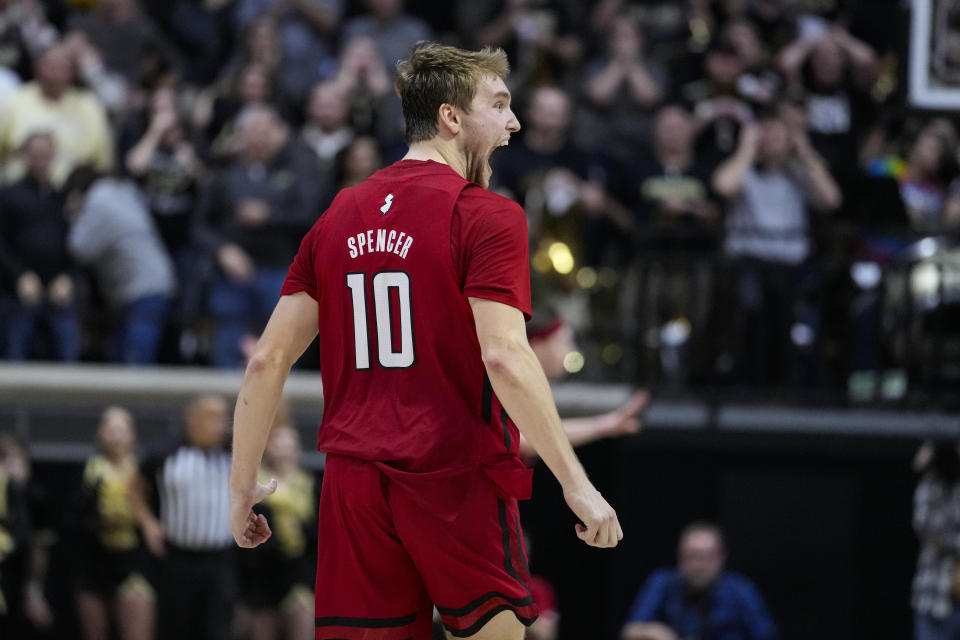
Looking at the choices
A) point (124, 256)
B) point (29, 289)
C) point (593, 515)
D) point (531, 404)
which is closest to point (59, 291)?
point (29, 289)

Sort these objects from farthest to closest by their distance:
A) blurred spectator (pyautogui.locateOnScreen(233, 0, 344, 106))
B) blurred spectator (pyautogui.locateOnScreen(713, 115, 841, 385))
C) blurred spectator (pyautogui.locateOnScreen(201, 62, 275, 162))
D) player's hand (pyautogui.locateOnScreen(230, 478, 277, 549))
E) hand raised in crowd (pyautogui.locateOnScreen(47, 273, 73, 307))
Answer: blurred spectator (pyautogui.locateOnScreen(233, 0, 344, 106)) → blurred spectator (pyautogui.locateOnScreen(201, 62, 275, 162)) → hand raised in crowd (pyautogui.locateOnScreen(47, 273, 73, 307)) → blurred spectator (pyautogui.locateOnScreen(713, 115, 841, 385)) → player's hand (pyautogui.locateOnScreen(230, 478, 277, 549))

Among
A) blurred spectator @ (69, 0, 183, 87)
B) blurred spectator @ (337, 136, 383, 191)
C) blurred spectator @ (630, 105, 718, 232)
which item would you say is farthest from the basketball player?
blurred spectator @ (69, 0, 183, 87)

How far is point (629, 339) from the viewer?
35.8 ft

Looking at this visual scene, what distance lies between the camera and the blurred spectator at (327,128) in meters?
11.3

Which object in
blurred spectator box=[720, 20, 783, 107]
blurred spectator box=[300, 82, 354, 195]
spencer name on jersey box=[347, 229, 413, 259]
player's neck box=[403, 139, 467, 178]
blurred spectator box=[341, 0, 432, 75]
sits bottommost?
spencer name on jersey box=[347, 229, 413, 259]

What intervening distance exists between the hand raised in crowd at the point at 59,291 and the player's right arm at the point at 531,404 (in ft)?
25.5

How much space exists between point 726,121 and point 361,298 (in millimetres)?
8160

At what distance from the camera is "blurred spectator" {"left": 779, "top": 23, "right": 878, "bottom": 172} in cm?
1188

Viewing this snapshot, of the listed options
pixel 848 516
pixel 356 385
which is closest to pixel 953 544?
pixel 848 516

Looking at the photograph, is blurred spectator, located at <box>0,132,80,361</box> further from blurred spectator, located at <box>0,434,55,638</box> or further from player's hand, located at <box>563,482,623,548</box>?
→ player's hand, located at <box>563,482,623,548</box>

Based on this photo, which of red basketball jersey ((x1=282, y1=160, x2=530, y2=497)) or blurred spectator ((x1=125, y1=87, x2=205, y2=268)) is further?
blurred spectator ((x1=125, y1=87, x2=205, y2=268))

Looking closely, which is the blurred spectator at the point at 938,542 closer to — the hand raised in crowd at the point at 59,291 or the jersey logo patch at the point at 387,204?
the hand raised in crowd at the point at 59,291

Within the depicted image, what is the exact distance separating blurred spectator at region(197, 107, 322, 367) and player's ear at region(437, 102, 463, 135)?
6996 millimetres

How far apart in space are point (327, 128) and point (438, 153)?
7571 millimetres
